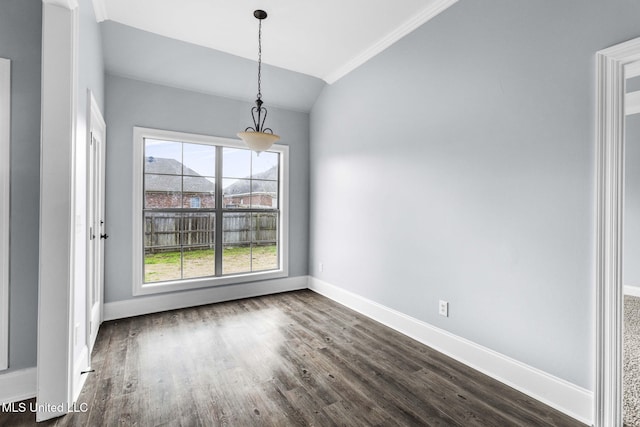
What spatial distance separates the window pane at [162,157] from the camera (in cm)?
373

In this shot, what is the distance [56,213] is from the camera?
5.97 feet

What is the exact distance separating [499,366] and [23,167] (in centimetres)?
355

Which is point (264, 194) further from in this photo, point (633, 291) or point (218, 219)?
point (633, 291)

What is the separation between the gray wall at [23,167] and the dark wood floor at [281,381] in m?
0.51

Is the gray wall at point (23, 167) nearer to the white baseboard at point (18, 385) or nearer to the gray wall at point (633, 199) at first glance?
the white baseboard at point (18, 385)

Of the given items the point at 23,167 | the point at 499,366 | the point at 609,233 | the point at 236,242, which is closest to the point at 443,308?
the point at 499,366

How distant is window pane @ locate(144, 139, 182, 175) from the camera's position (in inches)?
147

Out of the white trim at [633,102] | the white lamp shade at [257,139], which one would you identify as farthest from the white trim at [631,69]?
the white lamp shade at [257,139]

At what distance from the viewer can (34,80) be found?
1978mm

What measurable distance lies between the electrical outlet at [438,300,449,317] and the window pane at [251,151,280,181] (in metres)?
2.90

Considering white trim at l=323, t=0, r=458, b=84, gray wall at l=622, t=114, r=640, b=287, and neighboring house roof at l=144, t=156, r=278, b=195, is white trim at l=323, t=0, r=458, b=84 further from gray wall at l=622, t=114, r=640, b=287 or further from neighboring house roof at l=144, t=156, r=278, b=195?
gray wall at l=622, t=114, r=640, b=287

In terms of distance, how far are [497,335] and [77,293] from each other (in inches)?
119

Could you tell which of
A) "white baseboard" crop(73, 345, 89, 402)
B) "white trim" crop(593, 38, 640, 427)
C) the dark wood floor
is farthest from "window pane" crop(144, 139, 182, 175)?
"white trim" crop(593, 38, 640, 427)

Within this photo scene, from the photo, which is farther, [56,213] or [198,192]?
[198,192]
